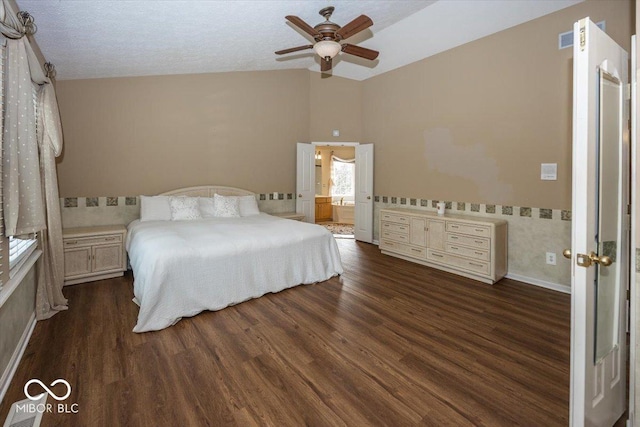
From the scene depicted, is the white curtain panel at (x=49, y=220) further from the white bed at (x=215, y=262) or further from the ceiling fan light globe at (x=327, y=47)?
the ceiling fan light globe at (x=327, y=47)

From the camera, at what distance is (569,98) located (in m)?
3.37

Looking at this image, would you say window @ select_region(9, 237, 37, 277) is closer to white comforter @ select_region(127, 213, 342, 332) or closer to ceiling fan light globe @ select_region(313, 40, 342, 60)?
white comforter @ select_region(127, 213, 342, 332)

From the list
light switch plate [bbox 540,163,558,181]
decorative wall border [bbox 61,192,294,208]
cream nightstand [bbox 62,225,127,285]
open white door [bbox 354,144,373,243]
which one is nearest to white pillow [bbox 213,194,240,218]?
decorative wall border [bbox 61,192,294,208]

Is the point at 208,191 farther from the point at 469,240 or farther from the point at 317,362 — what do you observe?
the point at 469,240

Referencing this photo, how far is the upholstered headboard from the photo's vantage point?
4.85 m

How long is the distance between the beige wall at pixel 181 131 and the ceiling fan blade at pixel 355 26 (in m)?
2.75

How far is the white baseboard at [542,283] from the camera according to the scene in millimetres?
3498

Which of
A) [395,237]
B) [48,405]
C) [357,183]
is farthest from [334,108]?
[48,405]

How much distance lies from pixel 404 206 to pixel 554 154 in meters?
2.29

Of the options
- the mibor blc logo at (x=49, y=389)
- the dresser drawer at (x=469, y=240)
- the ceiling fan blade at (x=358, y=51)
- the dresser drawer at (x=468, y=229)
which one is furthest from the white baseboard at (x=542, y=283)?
the mibor blc logo at (x=49, y=389)

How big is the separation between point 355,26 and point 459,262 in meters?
3.07

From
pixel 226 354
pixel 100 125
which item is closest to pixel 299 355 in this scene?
pixel 226 354

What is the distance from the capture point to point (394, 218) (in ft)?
16.5

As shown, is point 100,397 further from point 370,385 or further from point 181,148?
point 181,148
